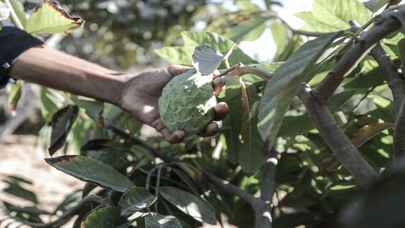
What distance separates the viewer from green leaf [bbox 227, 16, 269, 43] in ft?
4.87

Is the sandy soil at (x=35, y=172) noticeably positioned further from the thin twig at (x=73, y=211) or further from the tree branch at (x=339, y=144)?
the tree branch at (x=339, y=144)

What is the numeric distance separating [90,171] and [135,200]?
75mm

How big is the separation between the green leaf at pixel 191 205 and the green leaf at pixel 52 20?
0.34 m

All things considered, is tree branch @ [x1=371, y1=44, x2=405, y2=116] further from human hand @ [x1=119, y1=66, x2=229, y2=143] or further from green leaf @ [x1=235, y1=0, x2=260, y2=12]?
green leaf @ [x1=235, y1=0, x2=260, y2=12]

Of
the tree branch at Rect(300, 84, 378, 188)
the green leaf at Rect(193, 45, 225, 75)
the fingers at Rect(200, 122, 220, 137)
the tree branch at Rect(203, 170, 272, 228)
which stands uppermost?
the green leaf at Rect(193, 45, 225, 75)

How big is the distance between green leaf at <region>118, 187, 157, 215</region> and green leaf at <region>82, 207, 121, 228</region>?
14 millimetres

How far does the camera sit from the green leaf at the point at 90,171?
84cm

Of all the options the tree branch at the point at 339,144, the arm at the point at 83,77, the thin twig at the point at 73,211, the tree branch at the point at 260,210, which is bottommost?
the thin twig at the point at 73,211

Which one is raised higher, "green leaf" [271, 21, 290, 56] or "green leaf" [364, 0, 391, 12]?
"green leaf" [364, 0, 391, 12]

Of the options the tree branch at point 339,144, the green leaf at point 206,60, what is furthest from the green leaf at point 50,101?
the tree branch at point 339,144

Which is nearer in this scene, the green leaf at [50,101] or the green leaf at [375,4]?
the green leaf at [375,4]

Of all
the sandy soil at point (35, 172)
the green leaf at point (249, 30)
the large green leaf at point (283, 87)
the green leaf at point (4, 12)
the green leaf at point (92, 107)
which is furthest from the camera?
the sandy soil at point (35, 172)

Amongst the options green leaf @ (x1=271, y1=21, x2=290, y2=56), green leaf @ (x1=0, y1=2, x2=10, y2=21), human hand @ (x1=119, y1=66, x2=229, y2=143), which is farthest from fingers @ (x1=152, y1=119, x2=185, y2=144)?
green leaf @ (x1=271, y1=21, x2=290, y2=56)

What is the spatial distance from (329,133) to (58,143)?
2.05 ft
